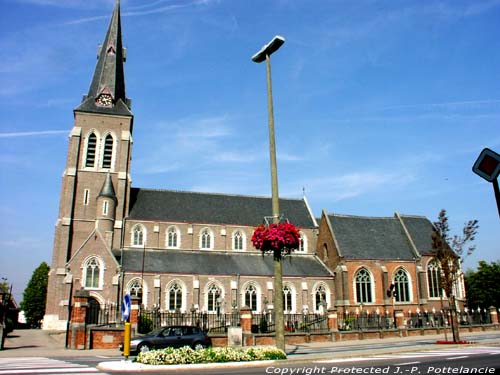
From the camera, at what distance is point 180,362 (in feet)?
44.9

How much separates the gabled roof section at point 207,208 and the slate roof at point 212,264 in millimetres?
3757

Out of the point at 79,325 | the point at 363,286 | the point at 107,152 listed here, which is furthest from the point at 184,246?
the point at 79,325

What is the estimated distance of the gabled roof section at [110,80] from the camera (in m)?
47.1

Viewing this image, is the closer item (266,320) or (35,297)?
(266,320)

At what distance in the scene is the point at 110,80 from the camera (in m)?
48.9

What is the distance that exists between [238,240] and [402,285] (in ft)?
58.6

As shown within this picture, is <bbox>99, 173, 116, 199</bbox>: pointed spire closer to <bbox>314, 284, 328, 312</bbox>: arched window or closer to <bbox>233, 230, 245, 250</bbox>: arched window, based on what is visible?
<bbox>233, 230, 245, 250</bbox>: arched window

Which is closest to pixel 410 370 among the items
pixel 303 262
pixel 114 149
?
pixel 303 262

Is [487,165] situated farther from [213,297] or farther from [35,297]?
[35,297]

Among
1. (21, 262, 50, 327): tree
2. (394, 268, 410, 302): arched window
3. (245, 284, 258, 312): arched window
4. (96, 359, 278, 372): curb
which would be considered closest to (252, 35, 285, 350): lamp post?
(96, 359, 278, 372): curb

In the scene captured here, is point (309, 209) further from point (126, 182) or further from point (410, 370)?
point (410, 370)

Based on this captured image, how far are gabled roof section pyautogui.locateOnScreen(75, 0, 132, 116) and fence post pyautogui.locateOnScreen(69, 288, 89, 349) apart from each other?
89.0 ft

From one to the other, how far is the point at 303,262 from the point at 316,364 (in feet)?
110

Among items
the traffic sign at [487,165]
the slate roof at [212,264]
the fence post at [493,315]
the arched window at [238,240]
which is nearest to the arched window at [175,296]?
the slate roof at [212,264]
